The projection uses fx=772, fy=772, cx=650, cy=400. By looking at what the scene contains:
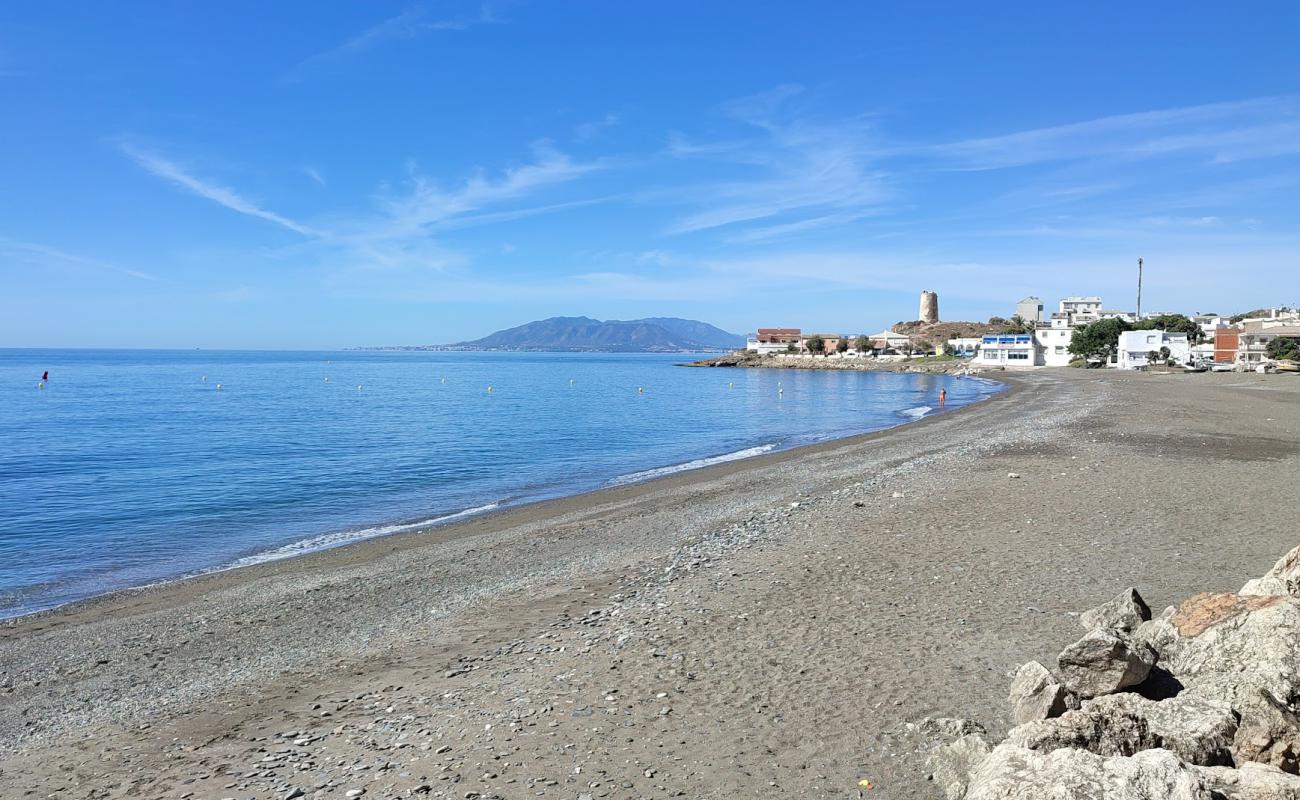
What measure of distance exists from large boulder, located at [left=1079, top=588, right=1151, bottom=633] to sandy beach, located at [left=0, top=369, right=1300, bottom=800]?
2.03 ft

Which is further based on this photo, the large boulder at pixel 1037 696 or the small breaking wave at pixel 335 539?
the small breaking wave at pixel 335 539

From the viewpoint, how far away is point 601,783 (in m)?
6.01

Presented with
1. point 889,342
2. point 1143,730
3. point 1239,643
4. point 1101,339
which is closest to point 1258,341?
point 1101,339

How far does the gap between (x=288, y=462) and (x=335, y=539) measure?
14.4 m

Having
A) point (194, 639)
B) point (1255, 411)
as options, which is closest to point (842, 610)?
point (194, 639)

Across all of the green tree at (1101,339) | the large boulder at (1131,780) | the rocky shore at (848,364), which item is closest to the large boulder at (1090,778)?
the large boulder at (1131,780)

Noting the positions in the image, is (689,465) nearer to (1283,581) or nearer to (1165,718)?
(1283,581)

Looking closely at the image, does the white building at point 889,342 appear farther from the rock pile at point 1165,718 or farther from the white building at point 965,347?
the rock pile at point 1165,718

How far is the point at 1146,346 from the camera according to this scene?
322 ft

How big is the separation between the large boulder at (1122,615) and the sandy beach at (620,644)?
2.03 ft

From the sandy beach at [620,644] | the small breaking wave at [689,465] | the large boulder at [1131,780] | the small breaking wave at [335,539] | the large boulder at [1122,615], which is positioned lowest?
the small breaking wave at [689,465]

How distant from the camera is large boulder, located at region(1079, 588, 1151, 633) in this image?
24.8 ft

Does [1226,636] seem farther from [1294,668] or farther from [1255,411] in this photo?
[1255,411]

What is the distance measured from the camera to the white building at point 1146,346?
97.4 metres
